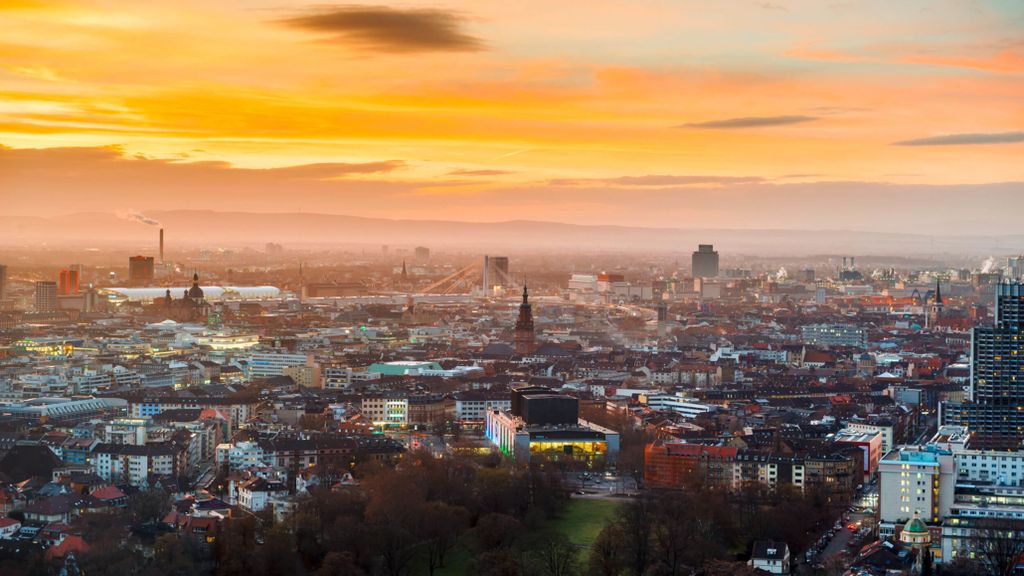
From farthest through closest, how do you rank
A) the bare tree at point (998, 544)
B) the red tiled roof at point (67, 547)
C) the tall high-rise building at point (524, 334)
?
the tall high-rise building at point (524, 334), the bare tree at point (998, 544), the red tiled roof at point (67, 547)

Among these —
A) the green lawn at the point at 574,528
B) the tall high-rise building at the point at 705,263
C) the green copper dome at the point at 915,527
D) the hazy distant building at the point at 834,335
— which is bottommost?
the green lawn at the point at 574,528

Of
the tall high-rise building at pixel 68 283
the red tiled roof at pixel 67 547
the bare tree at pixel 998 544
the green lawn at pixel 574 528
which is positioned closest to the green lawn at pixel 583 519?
the green lawn at pixel 574 528

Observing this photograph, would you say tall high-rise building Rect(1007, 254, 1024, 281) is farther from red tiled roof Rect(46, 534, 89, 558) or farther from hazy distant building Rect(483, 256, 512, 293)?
red tiled roof Rect(46, 534, 89, 558)

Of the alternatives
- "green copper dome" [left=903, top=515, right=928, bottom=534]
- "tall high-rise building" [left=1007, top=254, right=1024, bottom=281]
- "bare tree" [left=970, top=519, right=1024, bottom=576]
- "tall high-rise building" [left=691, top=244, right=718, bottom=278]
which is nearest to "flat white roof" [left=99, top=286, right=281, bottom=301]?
"tall high-rise building" [left=691, top=244, right=718, bottom=278]

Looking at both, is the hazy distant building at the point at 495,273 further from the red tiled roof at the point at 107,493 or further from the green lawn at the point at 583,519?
the red tiled roof at the point at 107,493

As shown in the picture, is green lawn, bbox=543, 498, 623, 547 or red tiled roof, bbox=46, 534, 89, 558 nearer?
red tiled roof, bbox=46, 534, 89, 558

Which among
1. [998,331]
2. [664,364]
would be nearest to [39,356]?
[664,364]
